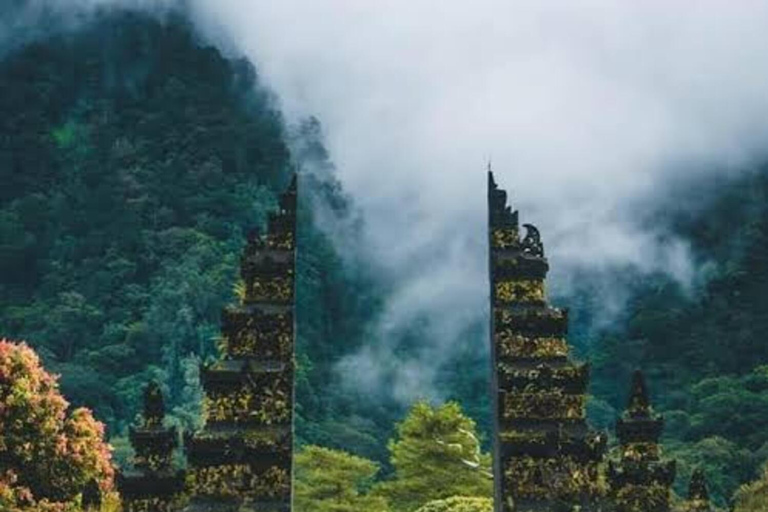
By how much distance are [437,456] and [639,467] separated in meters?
23.9

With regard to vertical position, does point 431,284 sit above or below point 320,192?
below

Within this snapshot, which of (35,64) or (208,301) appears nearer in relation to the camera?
(208,301)

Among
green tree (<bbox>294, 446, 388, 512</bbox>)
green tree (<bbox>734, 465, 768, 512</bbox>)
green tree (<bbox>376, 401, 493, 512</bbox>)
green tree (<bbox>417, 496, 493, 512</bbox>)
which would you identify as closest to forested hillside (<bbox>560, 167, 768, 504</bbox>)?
green tree (<bbox>734, 465, 768, 512</bbox>)

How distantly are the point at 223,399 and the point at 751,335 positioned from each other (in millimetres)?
67971

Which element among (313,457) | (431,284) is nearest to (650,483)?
(313,457)

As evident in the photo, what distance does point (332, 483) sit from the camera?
150 ft

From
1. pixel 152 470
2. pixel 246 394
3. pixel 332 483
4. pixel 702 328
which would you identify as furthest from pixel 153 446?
pixel 702 328

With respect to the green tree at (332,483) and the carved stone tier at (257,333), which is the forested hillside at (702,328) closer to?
the green tree at (332,483)

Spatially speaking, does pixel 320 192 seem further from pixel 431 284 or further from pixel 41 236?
pixel 41 236

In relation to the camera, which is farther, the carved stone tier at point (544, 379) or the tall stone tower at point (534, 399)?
the carved stone tier at point (544, 379)

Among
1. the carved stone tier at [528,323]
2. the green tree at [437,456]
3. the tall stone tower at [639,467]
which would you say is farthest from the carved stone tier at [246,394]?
the green tree at [437,456]

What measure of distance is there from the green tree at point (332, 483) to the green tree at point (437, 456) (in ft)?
3.78

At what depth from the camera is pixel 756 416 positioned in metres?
73.6

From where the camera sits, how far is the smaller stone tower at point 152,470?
20641 mm
